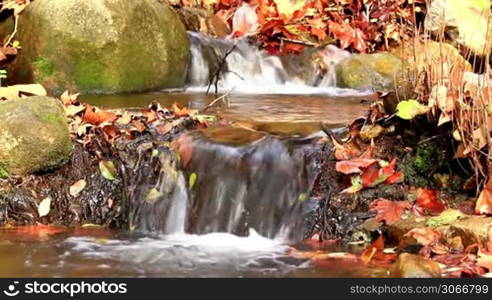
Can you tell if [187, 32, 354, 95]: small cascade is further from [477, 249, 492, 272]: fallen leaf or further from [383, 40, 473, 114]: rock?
[477, 249, 492, 272]: fallen leaf

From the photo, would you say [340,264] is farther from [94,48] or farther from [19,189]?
[94,48]

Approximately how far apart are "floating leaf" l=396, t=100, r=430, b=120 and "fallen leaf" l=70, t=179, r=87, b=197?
2.28 m

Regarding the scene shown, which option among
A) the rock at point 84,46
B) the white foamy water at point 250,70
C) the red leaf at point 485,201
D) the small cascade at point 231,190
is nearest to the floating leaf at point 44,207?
the small cascade at point 231,190

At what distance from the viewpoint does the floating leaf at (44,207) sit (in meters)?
5.27

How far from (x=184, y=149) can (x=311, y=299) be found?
1953 mm

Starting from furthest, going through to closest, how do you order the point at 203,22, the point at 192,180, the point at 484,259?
the point at 203,22 < the point at 192,180 < the point at 484,259

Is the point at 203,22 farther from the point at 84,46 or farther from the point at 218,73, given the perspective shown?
the point at 84,46

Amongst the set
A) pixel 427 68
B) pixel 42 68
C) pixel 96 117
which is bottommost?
pixel 96 117

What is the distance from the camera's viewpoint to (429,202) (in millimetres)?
4840

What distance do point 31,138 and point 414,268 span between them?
2.85m

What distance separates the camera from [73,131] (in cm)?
573

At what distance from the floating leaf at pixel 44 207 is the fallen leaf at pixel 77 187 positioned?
0.18 metres

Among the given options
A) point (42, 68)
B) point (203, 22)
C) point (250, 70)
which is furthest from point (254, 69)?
point (42, 68)

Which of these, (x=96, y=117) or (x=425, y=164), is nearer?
(x=425, y=164)
